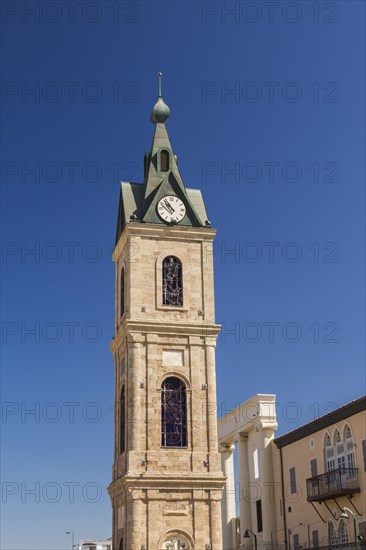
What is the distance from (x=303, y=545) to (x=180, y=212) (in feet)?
72.3

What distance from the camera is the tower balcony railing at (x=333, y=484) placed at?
1757 inches

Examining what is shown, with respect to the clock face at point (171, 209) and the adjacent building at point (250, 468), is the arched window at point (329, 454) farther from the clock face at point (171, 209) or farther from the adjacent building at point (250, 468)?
the clock face at point (171, 209)

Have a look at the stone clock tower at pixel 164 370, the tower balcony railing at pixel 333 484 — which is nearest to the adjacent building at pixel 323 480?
the tower balcony railing at pixel 333 484

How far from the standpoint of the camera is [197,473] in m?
47.0

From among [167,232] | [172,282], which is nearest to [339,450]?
[172,282]

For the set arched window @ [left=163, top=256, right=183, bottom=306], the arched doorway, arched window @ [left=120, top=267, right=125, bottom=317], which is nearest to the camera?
the arched doorway

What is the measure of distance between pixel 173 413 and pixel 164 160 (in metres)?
17.1

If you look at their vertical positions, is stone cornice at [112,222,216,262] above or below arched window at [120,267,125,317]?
above

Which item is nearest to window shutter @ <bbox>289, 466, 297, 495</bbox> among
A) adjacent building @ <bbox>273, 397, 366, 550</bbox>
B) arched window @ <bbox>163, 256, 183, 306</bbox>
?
adjacent building @ <bbox>273, 397, 366, 550</bbox>

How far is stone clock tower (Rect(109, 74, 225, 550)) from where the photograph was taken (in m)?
46.0

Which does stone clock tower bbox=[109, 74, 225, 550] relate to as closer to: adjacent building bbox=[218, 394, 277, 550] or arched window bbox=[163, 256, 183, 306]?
arched window bbox=[163, 256, 183, 306]

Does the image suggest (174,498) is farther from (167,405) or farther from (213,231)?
(213,231)

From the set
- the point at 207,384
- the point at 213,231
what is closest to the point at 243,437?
the point at 207,384

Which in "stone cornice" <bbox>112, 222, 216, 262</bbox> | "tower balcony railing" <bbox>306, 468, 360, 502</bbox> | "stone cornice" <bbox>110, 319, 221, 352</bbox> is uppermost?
"stone cornice" <bbox>112, 222, 216, 262</bbox>
